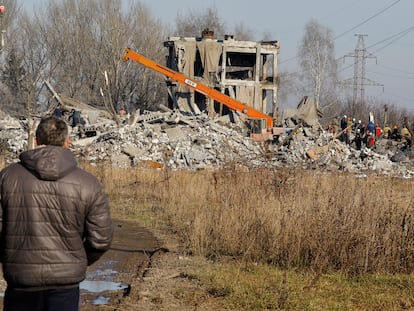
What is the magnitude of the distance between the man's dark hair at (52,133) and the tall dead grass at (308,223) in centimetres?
563

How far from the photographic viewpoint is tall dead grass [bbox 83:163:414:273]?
9.73 m

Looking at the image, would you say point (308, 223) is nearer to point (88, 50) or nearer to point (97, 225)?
point (97, 225)

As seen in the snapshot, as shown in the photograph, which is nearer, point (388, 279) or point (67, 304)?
point (67, 304)

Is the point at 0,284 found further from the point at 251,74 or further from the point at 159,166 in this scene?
the point at 251,74

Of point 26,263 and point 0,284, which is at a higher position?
point 26,263

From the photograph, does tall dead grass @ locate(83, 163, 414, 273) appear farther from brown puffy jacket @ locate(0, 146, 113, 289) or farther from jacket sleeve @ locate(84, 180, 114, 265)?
brown puffy jacket @ locate(0, 146, 113, 289)

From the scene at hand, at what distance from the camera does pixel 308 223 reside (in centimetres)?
992

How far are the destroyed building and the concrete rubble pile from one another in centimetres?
507

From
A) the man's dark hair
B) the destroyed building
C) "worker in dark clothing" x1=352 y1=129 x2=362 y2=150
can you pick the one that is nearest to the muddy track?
the man's dark hair

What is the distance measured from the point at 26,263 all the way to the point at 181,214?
11.1 m

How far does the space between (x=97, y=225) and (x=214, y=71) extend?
3842 cm

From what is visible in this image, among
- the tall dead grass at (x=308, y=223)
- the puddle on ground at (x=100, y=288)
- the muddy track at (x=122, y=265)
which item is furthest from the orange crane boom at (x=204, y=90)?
the puddle on ground at (x=100, y=288)

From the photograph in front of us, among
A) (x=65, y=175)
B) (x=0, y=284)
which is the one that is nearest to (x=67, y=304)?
(x=65, y=175)

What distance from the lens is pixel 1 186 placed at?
184 inches
